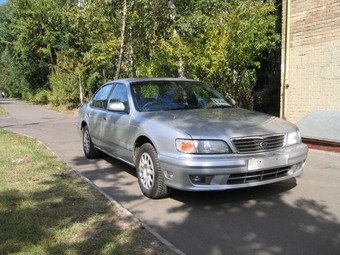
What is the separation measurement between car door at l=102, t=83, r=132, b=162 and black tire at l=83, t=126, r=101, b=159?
934mm

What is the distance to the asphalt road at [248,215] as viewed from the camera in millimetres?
3273

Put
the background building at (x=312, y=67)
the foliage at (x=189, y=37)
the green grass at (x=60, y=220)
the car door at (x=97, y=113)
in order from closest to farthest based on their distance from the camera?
the green grass at (x=60, y=220) < the car door at (x=97, y=113) < the background building at (x=312, y=67) < the foliage at (x=189, y=37)

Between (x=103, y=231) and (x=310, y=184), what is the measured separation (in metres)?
3.26

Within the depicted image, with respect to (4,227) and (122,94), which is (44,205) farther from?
(122,94)

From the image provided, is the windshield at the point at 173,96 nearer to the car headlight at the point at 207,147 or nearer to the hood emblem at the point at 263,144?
the car headlight at the point at 207,147

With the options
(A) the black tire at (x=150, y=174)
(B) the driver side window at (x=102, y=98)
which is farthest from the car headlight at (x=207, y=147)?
(B) the driver side window at (x=102, y=98)

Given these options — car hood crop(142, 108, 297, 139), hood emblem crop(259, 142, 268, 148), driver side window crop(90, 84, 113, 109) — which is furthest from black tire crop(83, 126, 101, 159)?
hood emblem crop(259, 142, 268, 148)

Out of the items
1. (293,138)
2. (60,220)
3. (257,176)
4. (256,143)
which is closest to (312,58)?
(293,138)

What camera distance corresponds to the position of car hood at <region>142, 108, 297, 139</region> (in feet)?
13.2

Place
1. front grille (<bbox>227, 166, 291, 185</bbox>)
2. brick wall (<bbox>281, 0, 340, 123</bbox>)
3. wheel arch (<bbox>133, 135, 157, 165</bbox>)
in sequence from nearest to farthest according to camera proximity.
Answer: front grille (<bbox>227, 166, 291, 185</bbox>), wheel arch (<bbox>133, 135, 157, 165</bbox>), brick wall (<bbox>281, 0, 340, 123</bbox>)

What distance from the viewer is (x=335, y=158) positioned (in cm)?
671

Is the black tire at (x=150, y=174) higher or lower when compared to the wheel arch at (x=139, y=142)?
lower

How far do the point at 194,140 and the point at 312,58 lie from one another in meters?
6.00

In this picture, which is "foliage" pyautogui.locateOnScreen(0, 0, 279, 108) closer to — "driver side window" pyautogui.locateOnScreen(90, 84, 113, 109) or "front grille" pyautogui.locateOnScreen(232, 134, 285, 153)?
"driver side window" pyautogui.locateOnScreen(90, 84, 113, 109)
